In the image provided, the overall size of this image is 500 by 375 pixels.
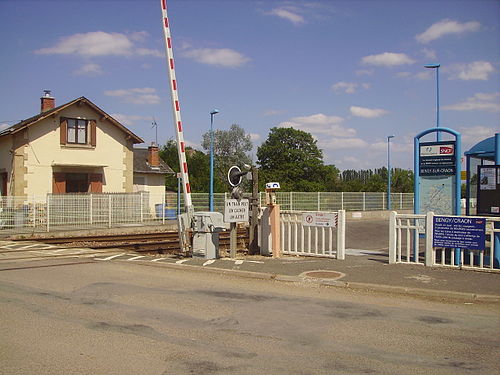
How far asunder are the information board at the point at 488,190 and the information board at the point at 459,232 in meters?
1.49

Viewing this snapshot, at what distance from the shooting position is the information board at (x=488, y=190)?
11867mm

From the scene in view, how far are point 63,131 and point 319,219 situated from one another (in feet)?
77.9

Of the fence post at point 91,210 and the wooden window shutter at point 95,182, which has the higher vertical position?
the wooden window shutter at point 95,182

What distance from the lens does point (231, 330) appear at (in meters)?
6.49

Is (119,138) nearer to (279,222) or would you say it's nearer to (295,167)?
(279,222)

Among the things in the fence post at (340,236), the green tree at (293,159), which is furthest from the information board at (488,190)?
the green tree at (293,159)

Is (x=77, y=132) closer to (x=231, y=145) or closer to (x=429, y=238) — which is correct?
(x=429, y=238)

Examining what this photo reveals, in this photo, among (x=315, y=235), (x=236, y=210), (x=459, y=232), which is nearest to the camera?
(x=459, y=232)

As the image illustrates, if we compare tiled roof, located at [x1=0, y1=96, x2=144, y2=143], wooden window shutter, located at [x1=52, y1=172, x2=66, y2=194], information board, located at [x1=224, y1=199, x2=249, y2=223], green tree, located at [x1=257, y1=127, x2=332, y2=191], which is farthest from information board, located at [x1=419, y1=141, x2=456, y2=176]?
green tree, located at [x1=257, y1=127, x2=332, y2=191]

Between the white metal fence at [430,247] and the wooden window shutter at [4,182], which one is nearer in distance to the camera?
the white metal fence at [430,247]

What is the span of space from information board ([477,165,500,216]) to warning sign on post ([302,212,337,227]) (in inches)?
136

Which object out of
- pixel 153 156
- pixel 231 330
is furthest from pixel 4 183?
pixel 231 330

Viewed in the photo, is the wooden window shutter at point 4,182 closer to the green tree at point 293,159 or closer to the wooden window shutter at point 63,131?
the wooden window shutter at point 63,131

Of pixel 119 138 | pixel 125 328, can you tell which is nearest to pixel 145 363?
pixel 125 328
